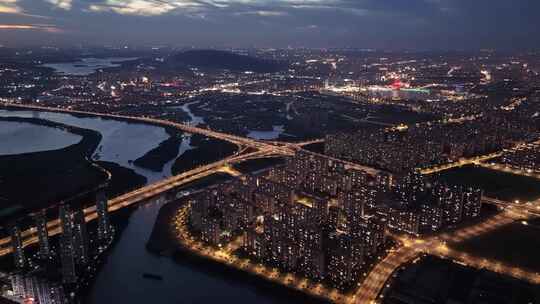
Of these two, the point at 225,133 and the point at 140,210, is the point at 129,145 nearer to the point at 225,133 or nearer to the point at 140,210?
the point at 225,133

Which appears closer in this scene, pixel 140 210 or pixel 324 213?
pixel 324 213

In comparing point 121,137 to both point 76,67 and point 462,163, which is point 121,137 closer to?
point 462,163

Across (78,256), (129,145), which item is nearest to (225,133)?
(129,145)

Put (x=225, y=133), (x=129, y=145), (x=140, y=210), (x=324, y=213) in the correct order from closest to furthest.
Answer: (x=324, y=213) < (x=140, y=210) < (x=129, y=145) < (x=225, y=133)

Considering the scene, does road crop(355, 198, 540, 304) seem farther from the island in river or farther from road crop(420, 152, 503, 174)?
the island in river

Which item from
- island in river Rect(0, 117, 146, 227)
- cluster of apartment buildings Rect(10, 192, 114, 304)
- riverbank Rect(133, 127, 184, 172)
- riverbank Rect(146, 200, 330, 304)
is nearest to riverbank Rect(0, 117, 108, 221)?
island in river Rect(0, 117, 146, 227)
